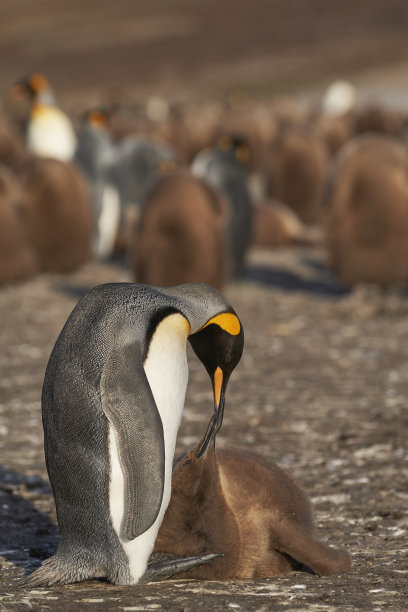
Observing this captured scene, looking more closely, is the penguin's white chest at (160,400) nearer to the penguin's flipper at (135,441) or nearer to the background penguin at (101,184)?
the penguin's flipper at (135,441)

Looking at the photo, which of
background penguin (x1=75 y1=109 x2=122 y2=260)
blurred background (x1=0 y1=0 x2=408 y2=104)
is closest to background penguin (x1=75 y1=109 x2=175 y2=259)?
background penguin (x1=75 y1=109 x2=122 y2=260)

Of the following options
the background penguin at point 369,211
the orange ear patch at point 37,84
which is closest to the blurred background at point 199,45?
the orange ear patch at point 37,84

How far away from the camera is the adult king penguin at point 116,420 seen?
10.3 ft

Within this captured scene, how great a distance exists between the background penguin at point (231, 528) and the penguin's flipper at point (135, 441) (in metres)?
0.29

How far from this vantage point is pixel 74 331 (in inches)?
129

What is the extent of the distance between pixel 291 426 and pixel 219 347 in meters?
2.26

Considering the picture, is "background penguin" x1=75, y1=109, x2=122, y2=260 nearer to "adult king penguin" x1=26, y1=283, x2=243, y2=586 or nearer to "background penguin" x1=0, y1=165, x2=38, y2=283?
"background penguin" x1=0, y1=165, x2=38, y2=283

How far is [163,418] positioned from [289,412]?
2652 millimetres

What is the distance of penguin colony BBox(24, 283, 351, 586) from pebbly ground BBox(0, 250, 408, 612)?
0.09 meters

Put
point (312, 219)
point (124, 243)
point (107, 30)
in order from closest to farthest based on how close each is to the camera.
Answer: point (124, 243)
point (312, 219)
point (107, 30)

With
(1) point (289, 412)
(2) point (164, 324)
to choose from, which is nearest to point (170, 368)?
(2) point (164, 324)

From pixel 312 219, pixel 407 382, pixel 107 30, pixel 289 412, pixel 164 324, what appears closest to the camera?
pixel 164 324

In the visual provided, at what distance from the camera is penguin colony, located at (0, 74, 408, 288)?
8445mm

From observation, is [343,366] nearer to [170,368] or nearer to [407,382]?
[407,382]
